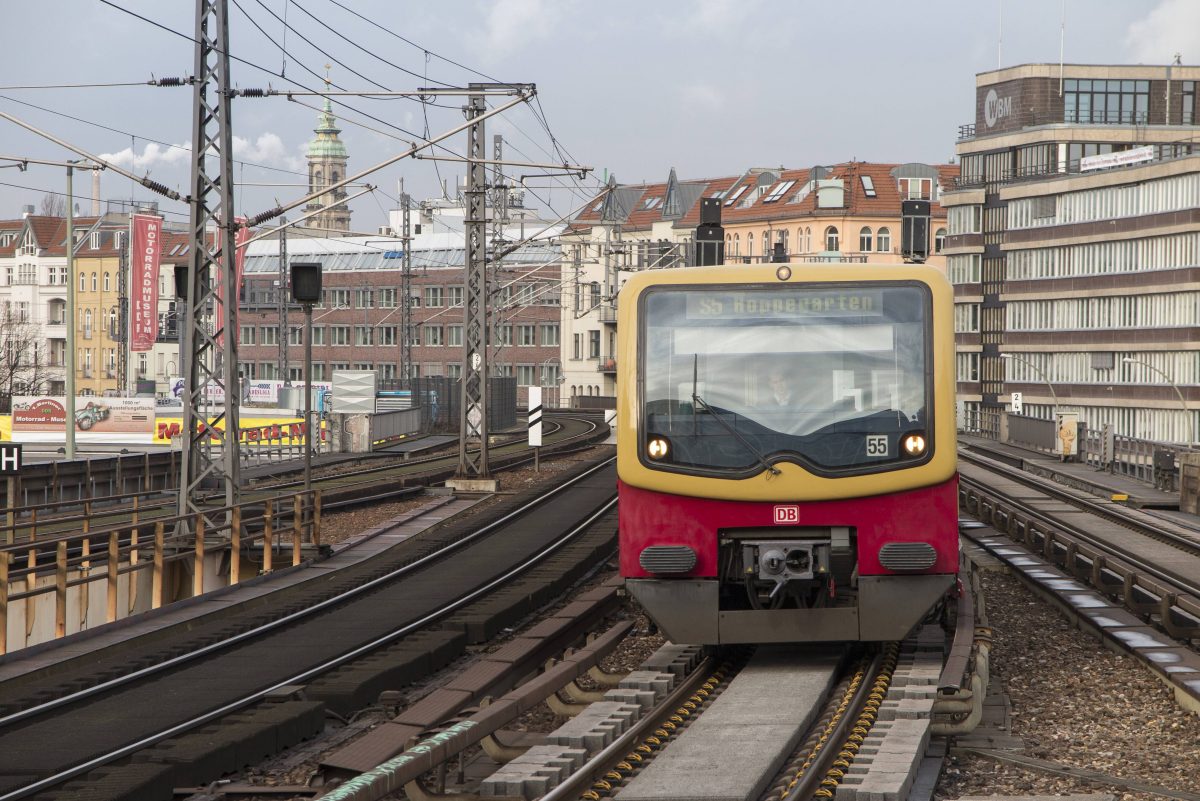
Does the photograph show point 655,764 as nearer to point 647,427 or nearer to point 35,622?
point 647,427

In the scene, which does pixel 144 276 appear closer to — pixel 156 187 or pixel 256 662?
pixel 156 187

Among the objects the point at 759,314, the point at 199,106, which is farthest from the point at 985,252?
the point at 759,314

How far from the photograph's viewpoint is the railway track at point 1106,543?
1655 centimetres

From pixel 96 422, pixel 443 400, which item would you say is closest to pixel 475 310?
pixel 96 422

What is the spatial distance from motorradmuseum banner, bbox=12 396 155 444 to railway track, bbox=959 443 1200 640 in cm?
2433

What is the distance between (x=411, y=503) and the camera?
32500 millimetres

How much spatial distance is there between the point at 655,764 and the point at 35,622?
16.2m

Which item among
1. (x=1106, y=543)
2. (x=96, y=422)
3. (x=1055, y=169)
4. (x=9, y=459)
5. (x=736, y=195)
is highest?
(x=736, y=195)

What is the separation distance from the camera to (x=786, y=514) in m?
11.7

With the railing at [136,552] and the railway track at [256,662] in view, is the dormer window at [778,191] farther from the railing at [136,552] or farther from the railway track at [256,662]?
the railway track at [256,662]

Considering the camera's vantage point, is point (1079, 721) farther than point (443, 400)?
No

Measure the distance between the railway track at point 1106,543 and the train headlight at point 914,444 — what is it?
433 centimetres

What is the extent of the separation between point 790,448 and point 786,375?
534mm

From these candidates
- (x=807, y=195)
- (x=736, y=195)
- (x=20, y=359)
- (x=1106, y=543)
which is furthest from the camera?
(x=736, y=195)
